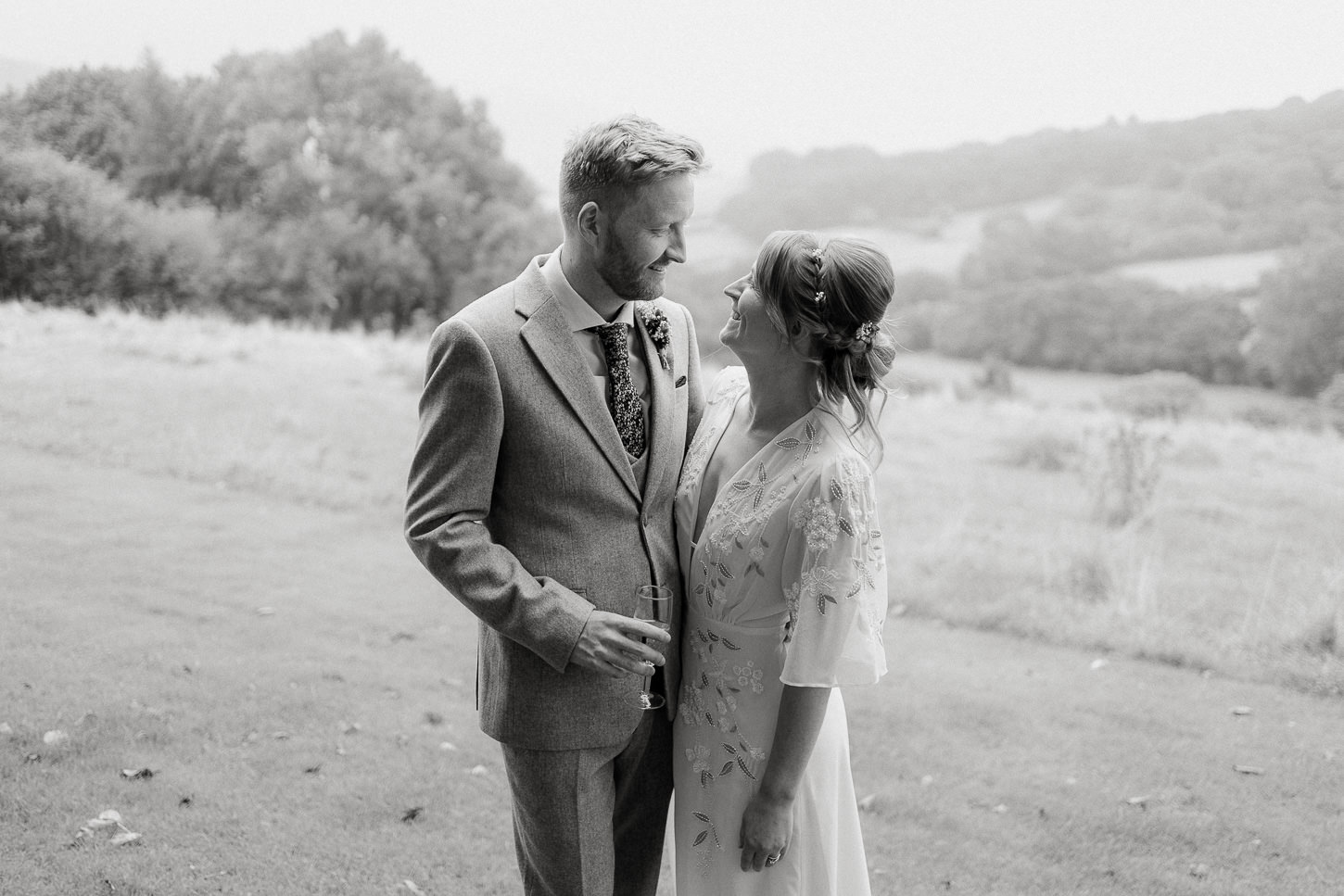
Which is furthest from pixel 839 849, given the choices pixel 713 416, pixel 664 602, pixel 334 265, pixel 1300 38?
pixel 334 265

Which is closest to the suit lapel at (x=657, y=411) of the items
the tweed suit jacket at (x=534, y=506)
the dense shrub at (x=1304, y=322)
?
the tweed suit jacket at (x=534, y=506)

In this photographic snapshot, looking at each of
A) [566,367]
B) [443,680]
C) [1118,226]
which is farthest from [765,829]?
[1118,226]

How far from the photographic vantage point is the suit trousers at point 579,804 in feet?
6.64

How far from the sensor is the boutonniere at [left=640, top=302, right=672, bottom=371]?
215 cm

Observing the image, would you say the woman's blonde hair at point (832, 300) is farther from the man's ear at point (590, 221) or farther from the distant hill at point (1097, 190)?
the distant hill at point (1097, 190)

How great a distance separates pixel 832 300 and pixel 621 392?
1.42ft

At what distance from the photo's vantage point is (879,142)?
18.3 m

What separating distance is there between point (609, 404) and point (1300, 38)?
7.58 meters

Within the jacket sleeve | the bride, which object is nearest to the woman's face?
the bride

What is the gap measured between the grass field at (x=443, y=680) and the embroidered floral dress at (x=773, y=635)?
0.36 metres

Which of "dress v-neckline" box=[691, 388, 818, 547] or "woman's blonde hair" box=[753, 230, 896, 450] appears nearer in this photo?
"woman's blonde hair" box=[753, 230, 896, 450]

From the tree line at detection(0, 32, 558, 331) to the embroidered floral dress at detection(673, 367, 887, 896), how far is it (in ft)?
59.5

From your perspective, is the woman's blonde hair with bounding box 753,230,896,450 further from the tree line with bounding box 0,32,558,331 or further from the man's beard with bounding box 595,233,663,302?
the tree line with bounding box 0,32,558,331

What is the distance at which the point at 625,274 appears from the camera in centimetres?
195
